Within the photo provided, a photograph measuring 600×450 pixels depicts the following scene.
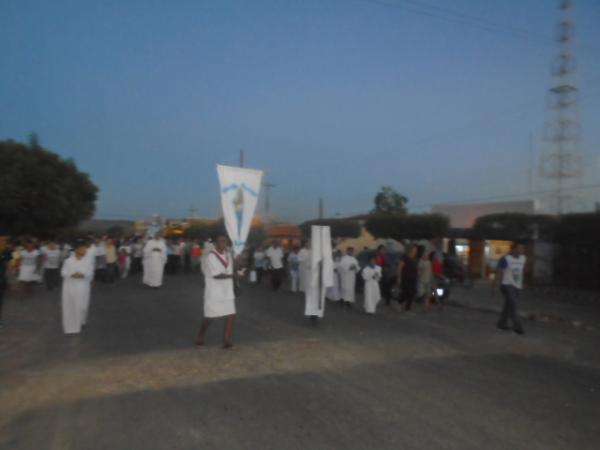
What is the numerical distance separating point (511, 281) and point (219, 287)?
5.48 metres

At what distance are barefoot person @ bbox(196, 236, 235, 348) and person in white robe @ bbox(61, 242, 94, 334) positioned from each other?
95.9 inches

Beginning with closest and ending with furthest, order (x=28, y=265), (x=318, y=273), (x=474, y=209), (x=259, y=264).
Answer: (x=318, y=273), (x=28, y=265), (x=259, y=264), (x=474, y=209)

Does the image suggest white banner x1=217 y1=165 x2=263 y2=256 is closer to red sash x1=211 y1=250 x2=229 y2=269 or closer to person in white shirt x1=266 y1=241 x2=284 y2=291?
red sash x1=211 y1=250 x2=229 y2=269

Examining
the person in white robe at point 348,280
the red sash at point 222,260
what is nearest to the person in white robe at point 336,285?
the person in white robe at point 348,280

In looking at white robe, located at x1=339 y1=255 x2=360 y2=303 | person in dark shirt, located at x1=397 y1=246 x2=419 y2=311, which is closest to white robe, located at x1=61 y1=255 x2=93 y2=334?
white robe, located at x1=339 y1=255 x2=360 y2=303

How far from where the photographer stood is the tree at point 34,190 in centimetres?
2888

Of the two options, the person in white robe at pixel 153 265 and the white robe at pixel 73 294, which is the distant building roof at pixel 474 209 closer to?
the person in white robe at pixel 153 265

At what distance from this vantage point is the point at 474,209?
116 feet

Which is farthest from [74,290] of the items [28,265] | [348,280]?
[348,280]

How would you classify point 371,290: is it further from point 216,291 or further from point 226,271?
point 216,291

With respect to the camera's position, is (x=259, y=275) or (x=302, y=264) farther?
(x=259, y=275)

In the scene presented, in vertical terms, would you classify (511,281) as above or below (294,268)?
above

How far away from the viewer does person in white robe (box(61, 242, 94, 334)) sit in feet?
31.8

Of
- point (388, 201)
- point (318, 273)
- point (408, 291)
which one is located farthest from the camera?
point (388, 201)
